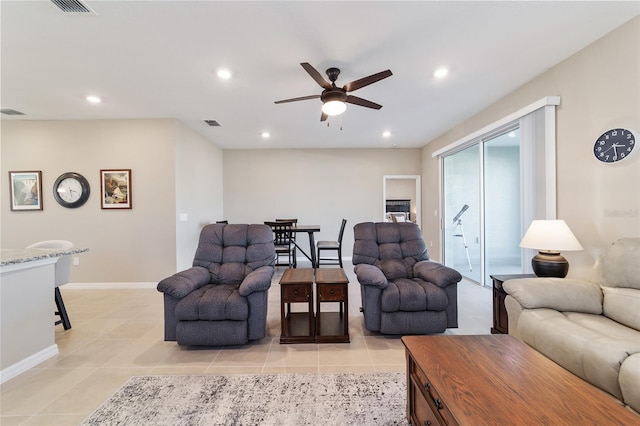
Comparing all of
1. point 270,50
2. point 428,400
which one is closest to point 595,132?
point 428,400

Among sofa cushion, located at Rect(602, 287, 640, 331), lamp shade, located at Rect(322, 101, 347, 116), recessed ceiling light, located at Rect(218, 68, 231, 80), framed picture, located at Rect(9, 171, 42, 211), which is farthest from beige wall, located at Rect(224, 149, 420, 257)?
sofa cushion, located at Rect(602, 287, 640, 331)

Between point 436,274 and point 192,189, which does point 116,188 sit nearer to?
point 192,189

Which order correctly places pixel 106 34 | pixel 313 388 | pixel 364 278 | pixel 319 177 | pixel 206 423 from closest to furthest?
pixel 206 423 < pixel 313 388 < pixel 106 34 < pixel 364 278 < pixel 319 177

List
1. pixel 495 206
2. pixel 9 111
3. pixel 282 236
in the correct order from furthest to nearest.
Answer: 1. pixel 282 236
2. pixel 495 206
3. pixel 9 111

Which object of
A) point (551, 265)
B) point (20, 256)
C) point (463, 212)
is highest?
point (463, 212)

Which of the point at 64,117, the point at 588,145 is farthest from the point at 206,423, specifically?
the point at 64,117

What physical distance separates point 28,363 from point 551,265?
4415 mm

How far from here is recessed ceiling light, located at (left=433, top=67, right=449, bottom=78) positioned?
2774 mm

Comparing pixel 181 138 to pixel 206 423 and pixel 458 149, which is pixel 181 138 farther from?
pixel 458 149

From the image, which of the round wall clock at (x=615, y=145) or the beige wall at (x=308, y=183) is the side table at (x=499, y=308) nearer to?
the round wall clock at (x=615, y=145)

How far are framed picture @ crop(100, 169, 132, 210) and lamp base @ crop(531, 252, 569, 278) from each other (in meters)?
5.42

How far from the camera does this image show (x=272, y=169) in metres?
6.39

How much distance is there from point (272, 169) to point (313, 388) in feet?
17.3

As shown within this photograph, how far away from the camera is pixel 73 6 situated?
6.24ft
